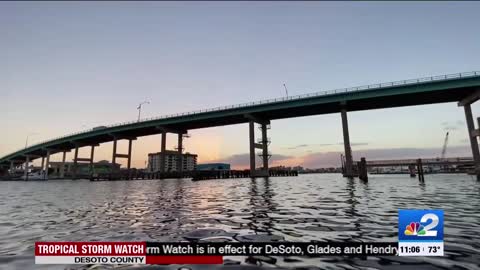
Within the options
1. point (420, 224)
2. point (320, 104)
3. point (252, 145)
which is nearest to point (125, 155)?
point (252, 145)

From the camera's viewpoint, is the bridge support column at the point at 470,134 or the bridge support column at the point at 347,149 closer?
the bridge support column at the point at 470,134

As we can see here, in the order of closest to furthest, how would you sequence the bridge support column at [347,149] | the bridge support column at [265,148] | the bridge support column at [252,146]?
1. the bridge support column at [347,149]
2. the bridge support column at [252,146]
3. the bridge support column at [265,148]

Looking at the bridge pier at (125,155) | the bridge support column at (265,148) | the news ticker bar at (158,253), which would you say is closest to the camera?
the news ticker bar at (158,253)

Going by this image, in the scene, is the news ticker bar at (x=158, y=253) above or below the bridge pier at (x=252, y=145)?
below

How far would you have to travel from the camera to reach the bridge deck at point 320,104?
6016 centimetres

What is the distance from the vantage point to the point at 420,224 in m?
4.65

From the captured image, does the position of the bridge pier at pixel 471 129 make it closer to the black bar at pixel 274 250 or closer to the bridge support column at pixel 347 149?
the bridge support column at pixel 347 149

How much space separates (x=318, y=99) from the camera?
74.1 meters

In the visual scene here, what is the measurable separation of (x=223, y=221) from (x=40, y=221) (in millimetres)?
8453

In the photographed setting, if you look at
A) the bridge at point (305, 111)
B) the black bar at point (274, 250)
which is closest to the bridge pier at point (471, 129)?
the bridge at point (305, 111)

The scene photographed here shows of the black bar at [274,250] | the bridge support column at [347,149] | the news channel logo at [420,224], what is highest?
the bridge support column at [347,149]

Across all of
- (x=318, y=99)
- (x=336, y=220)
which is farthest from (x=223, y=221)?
(x=318, y=99)

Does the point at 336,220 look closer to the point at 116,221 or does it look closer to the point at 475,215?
the point at 475,215

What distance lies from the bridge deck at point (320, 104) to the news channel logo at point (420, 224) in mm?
69385
